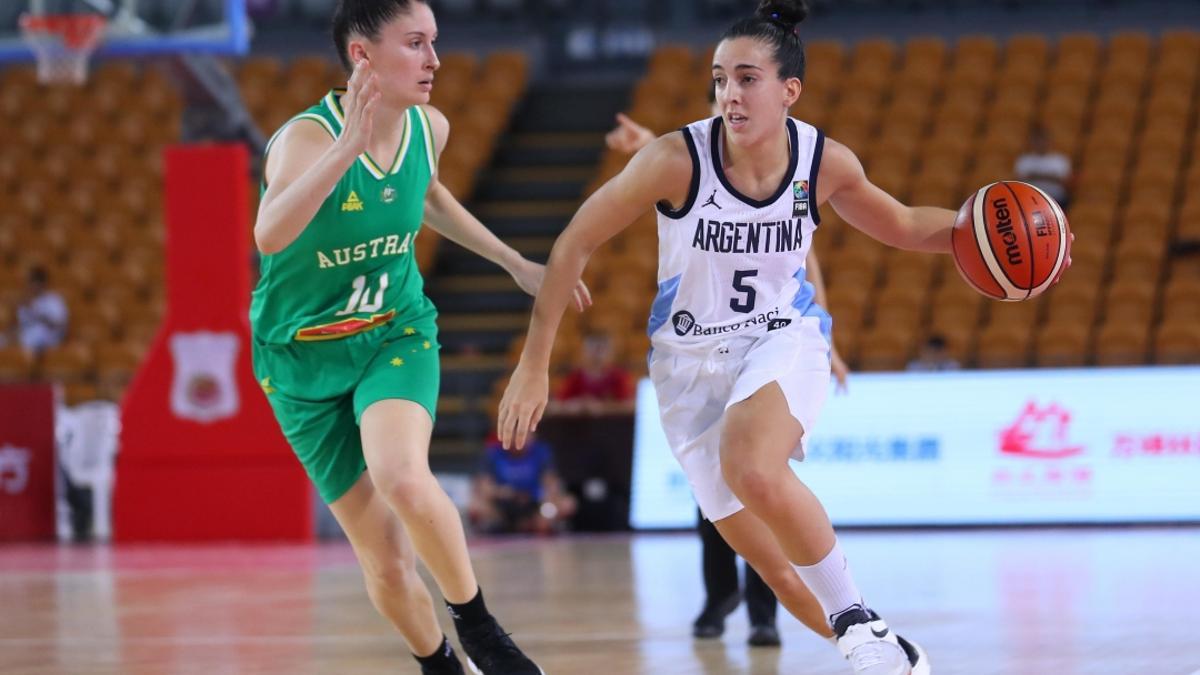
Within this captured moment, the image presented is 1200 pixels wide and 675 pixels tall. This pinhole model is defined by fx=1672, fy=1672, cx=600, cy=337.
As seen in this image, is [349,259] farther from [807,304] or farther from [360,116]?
[807,304]

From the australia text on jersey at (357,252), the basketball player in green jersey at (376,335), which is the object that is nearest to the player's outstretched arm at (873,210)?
the basketball player in green jersey at (376,335)

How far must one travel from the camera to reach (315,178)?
3906mm

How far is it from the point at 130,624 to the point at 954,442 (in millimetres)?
6047

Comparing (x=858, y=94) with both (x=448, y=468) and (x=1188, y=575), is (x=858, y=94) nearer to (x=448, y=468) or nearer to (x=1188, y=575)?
(x=448, y=468)

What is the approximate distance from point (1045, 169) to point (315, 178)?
10720 mm

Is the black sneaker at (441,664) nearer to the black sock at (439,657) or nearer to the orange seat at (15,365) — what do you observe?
the black sock at (439,657)

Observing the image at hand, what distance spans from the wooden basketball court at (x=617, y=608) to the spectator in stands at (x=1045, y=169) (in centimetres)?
400

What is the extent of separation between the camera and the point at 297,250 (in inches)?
168

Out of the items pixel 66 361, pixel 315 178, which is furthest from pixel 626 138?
pixel 66 361

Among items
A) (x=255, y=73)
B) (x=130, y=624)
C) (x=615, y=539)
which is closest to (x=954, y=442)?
(x=615, y=539)

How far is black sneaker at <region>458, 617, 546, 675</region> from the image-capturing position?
4.10 m

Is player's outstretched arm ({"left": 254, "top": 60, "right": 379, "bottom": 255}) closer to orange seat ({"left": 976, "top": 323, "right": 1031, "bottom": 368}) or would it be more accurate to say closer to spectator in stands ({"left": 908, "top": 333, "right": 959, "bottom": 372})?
spectator in stands ({"left": 908, "top": 333, "right": 959, "bottom": 372})

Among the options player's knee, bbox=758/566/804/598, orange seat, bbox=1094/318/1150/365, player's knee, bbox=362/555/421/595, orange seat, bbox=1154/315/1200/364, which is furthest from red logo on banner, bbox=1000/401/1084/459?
player's knee, bbox=362/555/421/595

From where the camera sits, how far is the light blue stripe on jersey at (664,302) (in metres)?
4.40
